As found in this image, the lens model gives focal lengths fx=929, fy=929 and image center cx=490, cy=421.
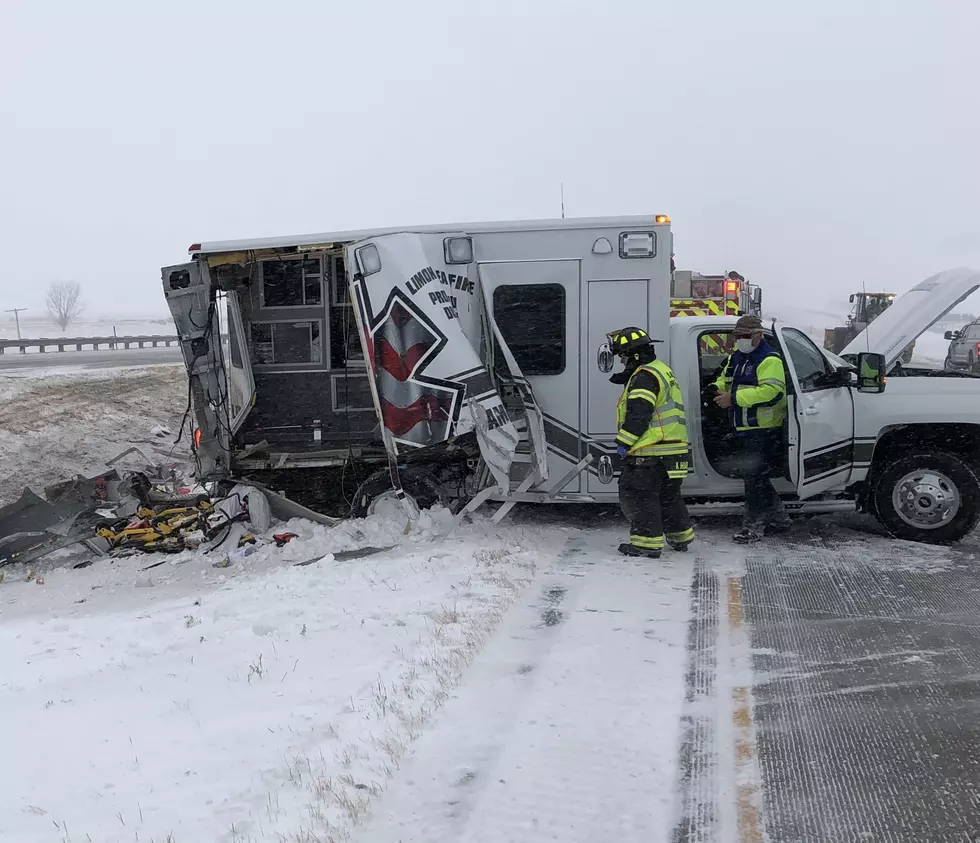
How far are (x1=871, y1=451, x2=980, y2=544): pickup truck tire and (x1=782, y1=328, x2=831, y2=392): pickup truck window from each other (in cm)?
93

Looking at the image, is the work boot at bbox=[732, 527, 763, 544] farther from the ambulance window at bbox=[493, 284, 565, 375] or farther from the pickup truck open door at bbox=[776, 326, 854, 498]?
the ambulance window at bbox=[493, 284, 565, 375]

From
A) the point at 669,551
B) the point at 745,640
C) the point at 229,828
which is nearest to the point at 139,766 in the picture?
the point at 229,828

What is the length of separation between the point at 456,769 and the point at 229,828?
885mm

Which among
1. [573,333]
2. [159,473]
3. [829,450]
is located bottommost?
[159,473]

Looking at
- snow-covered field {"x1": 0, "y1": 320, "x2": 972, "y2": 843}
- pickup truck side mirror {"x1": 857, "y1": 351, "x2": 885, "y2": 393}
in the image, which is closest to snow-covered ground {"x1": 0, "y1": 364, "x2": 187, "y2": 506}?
snow-covered field {"x1": 0, "y1": 320, "x2": 972, "y2": 843}

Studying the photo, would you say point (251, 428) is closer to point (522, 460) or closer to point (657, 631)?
point (522, 460)

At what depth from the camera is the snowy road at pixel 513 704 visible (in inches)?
132

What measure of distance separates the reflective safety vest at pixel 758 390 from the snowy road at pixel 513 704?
108 centimetres

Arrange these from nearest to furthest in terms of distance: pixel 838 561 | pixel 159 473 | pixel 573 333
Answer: pixel 838 561 < pixel 573 333 < pixel 159 473

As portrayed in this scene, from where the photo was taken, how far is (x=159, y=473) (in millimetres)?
11508

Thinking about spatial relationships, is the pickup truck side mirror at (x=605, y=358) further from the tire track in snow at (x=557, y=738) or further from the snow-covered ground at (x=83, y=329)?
the snow-covered ground at (x=83, y=329)

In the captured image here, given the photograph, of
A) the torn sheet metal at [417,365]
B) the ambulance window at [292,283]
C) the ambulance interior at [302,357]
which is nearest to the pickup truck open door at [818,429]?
the torn sheet metal at [417,365]

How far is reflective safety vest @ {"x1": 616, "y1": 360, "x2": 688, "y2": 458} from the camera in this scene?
22.9 feet

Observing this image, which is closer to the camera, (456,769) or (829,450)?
(456,769)
